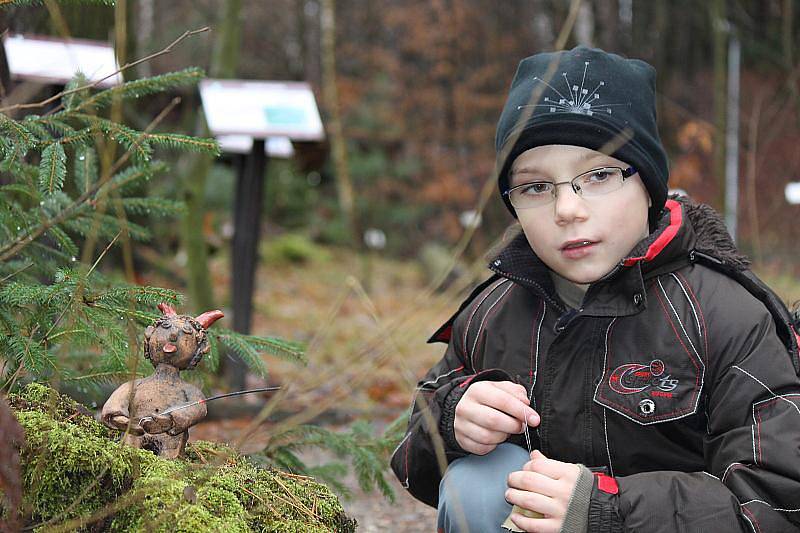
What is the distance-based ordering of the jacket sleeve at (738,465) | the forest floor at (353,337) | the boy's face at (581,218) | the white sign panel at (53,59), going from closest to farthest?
the forest floor at (353,337), the jacket sleeve at (738,465), the boy's face at (581,218), the white sign panel at (53,59)

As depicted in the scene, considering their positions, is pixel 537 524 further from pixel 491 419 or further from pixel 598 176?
pixel 598 176

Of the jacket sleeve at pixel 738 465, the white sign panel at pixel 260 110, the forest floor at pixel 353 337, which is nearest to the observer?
the forest floor at pixel 353 337

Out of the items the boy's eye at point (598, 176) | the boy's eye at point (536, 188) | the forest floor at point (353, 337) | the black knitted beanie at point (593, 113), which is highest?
the black knitted beanie at point (593, 113)

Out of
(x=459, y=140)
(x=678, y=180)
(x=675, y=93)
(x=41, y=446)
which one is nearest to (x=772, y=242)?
(x=678, y=180)

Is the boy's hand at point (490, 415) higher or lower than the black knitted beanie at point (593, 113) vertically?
lower

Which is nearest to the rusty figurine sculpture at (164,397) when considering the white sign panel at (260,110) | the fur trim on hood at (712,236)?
the fur trim on hood at (712,236)

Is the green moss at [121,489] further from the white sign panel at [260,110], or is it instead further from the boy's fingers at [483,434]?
the white sign panel at [260,110]

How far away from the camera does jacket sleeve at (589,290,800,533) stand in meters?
1.82

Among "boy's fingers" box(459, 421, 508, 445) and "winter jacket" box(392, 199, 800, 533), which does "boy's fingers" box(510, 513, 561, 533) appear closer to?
"winter jacket" box(392, 199, 800, 533)

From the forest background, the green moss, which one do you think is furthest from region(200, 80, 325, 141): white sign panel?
the green moss

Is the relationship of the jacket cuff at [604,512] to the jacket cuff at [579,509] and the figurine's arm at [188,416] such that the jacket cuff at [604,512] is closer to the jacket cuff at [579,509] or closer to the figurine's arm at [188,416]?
the jacket cuff at [579,509]

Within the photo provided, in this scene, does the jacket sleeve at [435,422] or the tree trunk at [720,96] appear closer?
the jacket sleeve at [435,422]

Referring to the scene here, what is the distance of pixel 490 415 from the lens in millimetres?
2047

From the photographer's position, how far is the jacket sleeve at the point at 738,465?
5.96 ft
